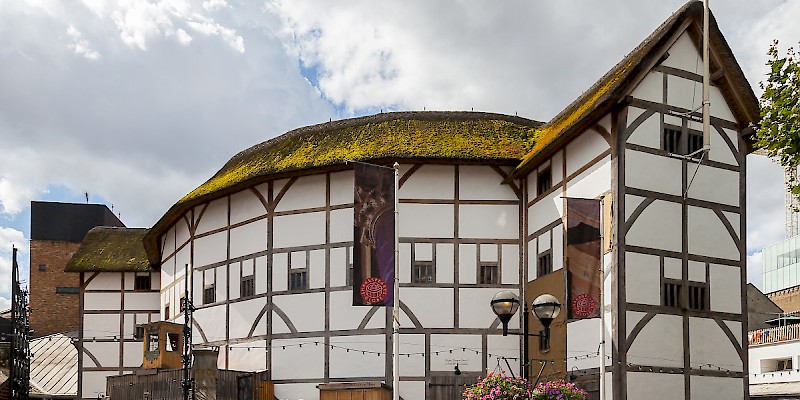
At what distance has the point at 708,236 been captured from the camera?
92.3 feet

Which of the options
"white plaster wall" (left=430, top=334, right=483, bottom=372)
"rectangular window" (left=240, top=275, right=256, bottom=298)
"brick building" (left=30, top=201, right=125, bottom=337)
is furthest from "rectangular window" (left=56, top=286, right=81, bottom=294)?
"white plaster wall" (left=430, top=334, right=483, bottom=372)

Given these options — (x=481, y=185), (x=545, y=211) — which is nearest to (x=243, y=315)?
(x=481, y=185)

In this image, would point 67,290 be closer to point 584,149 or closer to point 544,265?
point 544,265

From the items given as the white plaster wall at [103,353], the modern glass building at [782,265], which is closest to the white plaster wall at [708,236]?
the white plaster wall at [103,353]

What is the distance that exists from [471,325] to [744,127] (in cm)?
1040

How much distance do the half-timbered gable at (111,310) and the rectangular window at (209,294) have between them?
894cm

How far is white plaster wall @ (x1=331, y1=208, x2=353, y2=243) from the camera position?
33609 mm

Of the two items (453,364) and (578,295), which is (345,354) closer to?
(453,364)

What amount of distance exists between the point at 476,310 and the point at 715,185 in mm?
8585

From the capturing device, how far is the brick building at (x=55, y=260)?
63750 mm

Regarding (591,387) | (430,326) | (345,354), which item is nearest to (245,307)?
(345,354)

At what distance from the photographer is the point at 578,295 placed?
2625 cm

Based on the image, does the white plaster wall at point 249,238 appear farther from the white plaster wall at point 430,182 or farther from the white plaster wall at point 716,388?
the white plaster wall at point 716,388

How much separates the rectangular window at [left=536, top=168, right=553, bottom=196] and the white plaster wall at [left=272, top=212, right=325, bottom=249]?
740 cm
